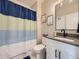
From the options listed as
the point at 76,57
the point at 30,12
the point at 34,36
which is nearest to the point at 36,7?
the point at 30,12

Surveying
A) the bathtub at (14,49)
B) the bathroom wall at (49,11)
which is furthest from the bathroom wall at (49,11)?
the bathtub at (14,49)

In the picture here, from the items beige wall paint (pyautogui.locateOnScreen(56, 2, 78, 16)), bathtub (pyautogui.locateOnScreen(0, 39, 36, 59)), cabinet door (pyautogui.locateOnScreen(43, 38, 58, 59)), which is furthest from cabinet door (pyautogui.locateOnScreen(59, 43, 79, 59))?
bathtub (pyautogui.locateOnScreen(0, 39, 36, 59))

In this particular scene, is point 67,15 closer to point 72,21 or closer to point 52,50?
point 72,21

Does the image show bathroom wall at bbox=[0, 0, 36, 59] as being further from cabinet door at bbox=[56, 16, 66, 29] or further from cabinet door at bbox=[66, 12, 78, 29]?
cabinet door at bbox=[66, 12, 78, 29]

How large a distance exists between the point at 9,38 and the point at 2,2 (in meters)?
0.75

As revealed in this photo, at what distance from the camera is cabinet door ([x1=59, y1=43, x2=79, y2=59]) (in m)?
1.13

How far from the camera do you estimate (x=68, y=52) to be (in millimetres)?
1280

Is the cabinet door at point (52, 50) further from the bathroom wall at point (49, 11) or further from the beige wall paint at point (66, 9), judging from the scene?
the bathroom wall at point (49, 11)

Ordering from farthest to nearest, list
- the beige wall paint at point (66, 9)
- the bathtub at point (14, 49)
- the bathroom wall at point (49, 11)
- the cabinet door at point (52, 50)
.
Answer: the bathroom wall at point (49, 11) < the beige wall paint at point (66, 9) < the bathtub at point (14, 49) < the cabinet door at point (52, 50)

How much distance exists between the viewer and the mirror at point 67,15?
2.08 metres

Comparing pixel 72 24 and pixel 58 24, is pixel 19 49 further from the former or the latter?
pixel 72 24

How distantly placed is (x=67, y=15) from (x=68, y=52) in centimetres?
128

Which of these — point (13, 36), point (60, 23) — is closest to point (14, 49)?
point (13, 36)

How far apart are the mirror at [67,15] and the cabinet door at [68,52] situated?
80 centimetres
